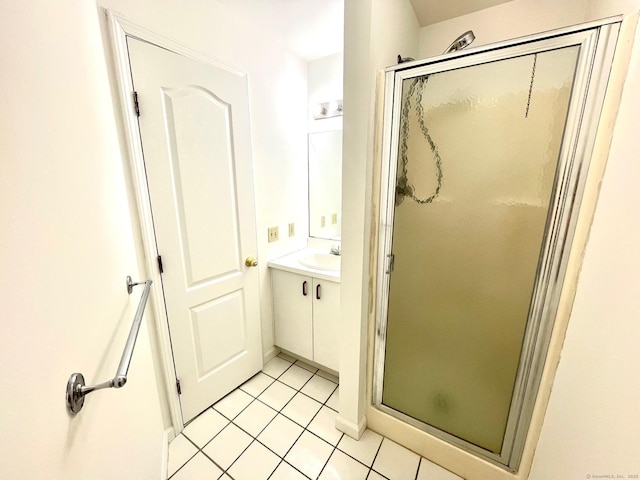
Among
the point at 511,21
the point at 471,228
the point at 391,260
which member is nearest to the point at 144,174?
the point at 391,260

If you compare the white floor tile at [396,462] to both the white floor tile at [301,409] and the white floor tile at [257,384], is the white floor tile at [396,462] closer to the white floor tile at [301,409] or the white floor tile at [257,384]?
the white floor tile at [301,409]

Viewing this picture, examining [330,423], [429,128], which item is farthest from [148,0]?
[330,423]

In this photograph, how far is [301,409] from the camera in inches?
65.1

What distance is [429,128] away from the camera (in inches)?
43.3

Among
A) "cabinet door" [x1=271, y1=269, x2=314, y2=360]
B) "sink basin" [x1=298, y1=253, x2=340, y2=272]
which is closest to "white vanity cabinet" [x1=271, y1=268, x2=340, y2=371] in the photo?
"cabinet door" [x1=271, y1=269, x2=314, y2=360]

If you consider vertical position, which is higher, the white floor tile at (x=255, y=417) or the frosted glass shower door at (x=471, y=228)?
the frosted glass shower door at (x=471, y=228)

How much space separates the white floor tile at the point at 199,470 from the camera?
1266 mm

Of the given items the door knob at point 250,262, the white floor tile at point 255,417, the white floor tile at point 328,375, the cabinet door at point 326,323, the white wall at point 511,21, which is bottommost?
the white floor tile at point 328,375

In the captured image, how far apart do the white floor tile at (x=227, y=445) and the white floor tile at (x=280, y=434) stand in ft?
0.32

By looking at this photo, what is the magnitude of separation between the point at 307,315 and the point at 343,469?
867 mm

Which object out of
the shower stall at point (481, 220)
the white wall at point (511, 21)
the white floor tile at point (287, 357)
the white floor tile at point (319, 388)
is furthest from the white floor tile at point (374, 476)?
the white wall at point (511, 21)

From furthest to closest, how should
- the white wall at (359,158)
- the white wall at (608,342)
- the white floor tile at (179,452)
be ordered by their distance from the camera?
the white floor tile at (179,452) < the white wall at (359,158) < the white wall at (608,342)

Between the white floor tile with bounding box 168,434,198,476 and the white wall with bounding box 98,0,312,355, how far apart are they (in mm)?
735

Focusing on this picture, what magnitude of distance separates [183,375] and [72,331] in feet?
3.86
